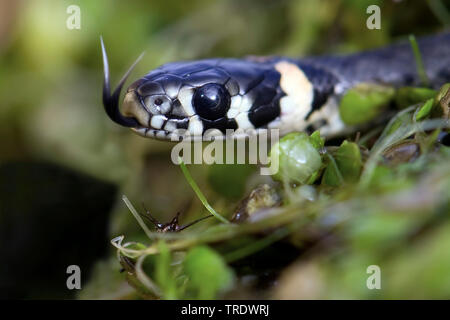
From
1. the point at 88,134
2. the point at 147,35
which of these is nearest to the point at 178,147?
the point at 88,134

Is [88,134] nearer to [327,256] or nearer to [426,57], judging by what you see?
[426,57]

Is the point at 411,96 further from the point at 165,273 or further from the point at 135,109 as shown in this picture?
the point at 165,273
